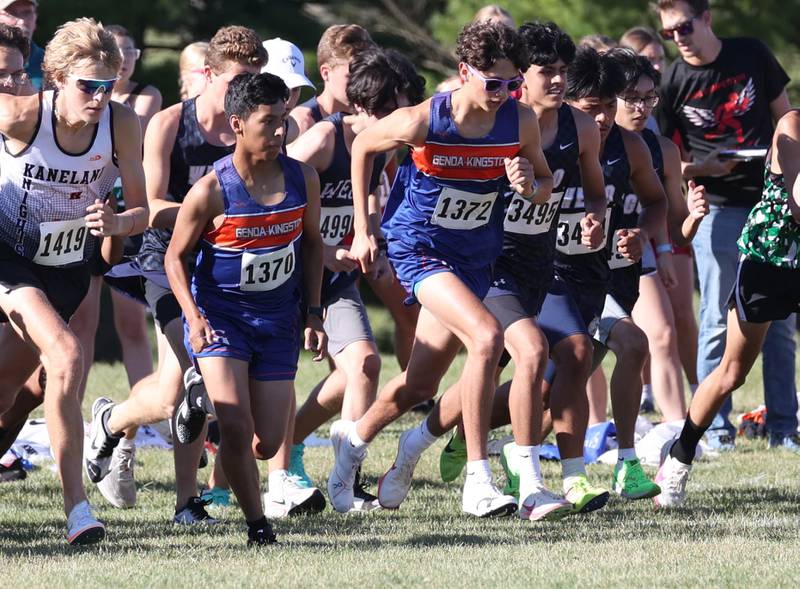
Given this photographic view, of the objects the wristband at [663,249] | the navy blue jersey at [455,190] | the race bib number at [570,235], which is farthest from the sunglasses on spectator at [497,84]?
the wristband at [663,249]

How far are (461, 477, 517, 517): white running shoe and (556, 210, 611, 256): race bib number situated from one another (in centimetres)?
126

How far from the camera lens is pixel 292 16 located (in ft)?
57.6

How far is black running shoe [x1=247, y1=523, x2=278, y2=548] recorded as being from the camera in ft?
18.5

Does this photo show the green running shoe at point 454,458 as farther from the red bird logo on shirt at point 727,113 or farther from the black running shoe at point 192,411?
the red bird logo on shirt at point 727,113

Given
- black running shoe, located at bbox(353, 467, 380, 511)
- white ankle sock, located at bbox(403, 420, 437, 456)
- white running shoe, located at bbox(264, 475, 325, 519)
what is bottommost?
black running shoe, located at bbox(353, 467, 380, 511)

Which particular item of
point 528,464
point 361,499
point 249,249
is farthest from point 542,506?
point 249,249

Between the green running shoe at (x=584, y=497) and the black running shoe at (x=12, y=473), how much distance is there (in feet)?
9.42

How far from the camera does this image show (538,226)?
668 centimetres

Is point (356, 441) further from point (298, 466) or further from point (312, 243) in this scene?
point (312, 243)

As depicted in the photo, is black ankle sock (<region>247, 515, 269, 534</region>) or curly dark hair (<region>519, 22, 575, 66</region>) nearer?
black ankle sock (<region>247, 515, 269, 534</region>)

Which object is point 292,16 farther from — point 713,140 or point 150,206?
point 150,206

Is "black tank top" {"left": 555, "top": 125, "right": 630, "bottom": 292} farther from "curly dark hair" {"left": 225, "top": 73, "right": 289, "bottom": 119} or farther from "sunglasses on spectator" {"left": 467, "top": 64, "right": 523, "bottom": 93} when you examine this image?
"curly dark hair" {"left": 225, "top": 73, "right": 289, "bottom": 119}

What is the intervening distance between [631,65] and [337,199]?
152cm

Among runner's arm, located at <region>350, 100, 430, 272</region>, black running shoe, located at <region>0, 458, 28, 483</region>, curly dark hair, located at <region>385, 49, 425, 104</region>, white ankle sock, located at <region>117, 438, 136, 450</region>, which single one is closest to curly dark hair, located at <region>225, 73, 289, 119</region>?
runner's arm, located at <region>350, 100, 430, 272</region>
